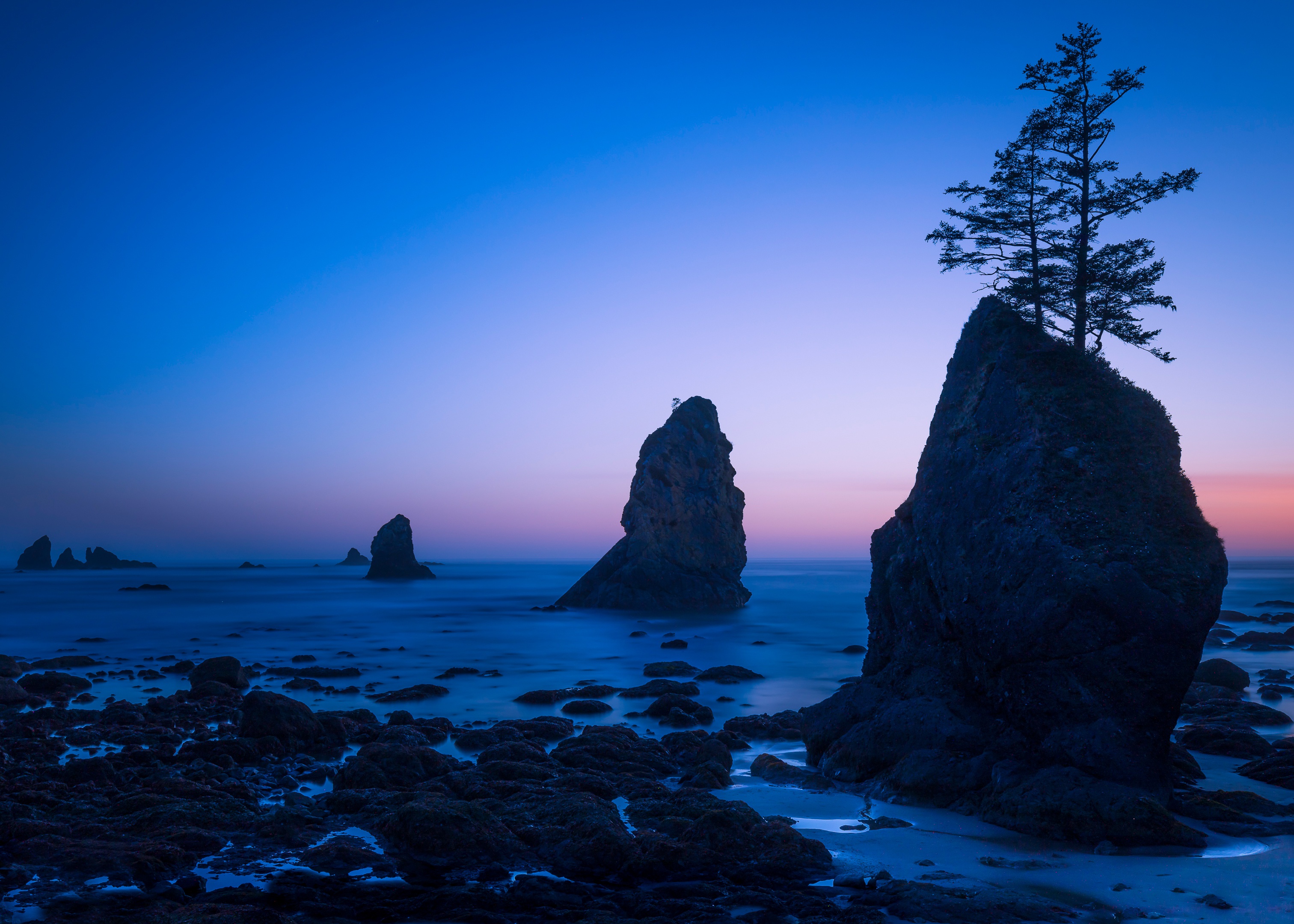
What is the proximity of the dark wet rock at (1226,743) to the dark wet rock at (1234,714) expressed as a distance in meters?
2.68

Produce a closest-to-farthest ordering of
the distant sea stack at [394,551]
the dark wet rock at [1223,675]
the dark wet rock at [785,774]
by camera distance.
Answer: the dark wet rock at [785,774] < the dark wet rock at [1223,675] < the distant sea stack at [394,551]

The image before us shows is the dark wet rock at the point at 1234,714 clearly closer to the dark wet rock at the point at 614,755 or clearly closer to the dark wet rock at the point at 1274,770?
the dark wet rock at the point at 1274,770

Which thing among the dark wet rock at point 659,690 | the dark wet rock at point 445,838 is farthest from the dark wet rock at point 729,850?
the dark wet rock at point 659,690

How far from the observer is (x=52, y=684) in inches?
1099

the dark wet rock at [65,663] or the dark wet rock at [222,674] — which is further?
the dark wet rock at [65,663]

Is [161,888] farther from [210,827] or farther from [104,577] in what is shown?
[104,577]

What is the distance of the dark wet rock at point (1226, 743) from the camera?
17.7 meters

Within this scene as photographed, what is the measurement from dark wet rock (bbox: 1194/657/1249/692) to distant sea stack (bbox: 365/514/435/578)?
445 ft

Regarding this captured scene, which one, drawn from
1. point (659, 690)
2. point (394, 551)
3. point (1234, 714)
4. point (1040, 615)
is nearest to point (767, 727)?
point (659, 690)

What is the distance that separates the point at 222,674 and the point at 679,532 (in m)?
47.4

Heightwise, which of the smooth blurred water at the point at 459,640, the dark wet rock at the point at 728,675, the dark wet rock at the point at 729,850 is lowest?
the smooth blurred water at the point at 459,640

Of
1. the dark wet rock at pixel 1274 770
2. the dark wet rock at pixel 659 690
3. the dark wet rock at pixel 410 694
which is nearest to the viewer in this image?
the dark wet rock at pixel 1274 770

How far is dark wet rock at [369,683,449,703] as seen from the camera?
87.5 ft

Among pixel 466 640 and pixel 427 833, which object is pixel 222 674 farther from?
pixel 466 640
